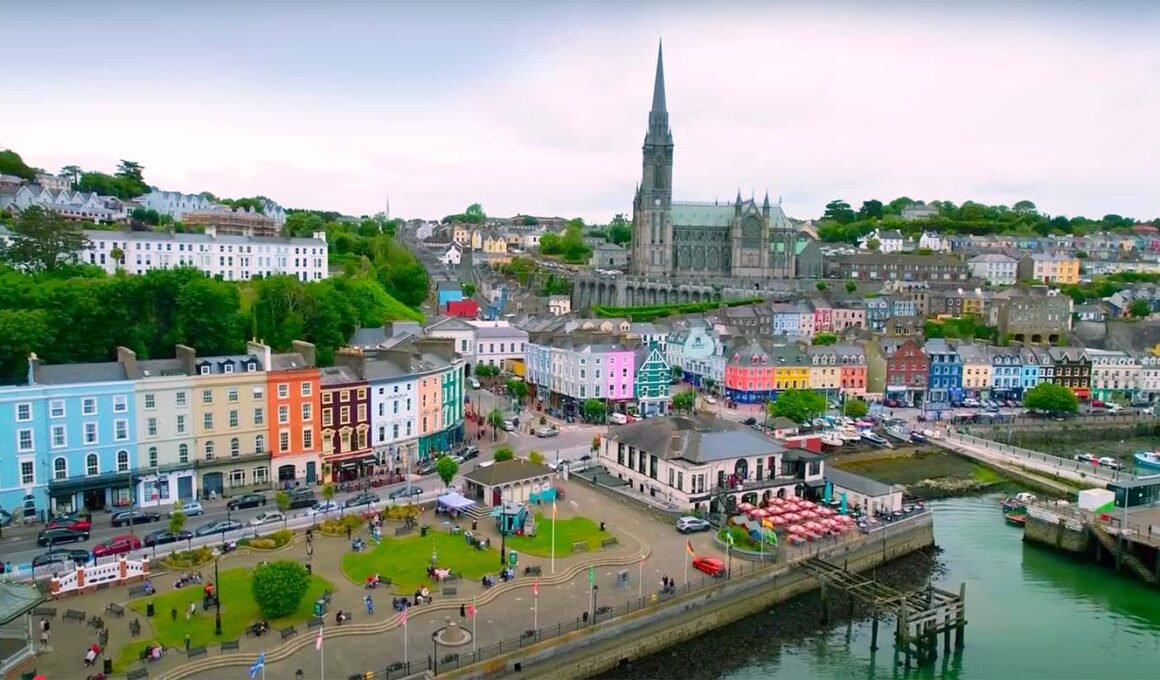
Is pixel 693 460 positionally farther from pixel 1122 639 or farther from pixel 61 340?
pixel 61 340

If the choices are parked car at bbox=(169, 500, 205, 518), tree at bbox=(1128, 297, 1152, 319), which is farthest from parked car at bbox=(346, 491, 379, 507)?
tree at bbox=(1128, 297, 1152, 319)

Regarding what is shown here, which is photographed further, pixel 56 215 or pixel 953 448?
pixel 56 215

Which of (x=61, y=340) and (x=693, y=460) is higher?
(x=61, y=340)

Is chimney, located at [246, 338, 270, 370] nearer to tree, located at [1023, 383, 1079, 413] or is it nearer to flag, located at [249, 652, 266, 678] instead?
flag, located at [249, 652, 266, 678]

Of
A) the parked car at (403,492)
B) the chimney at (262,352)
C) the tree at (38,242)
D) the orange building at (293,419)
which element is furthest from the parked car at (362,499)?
the tree at (38,242)

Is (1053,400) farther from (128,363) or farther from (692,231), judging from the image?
(692,231)

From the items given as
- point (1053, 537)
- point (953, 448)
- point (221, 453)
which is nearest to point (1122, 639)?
point (1053, 537)

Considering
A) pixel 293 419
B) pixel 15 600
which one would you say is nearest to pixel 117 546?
pixel 15 600
